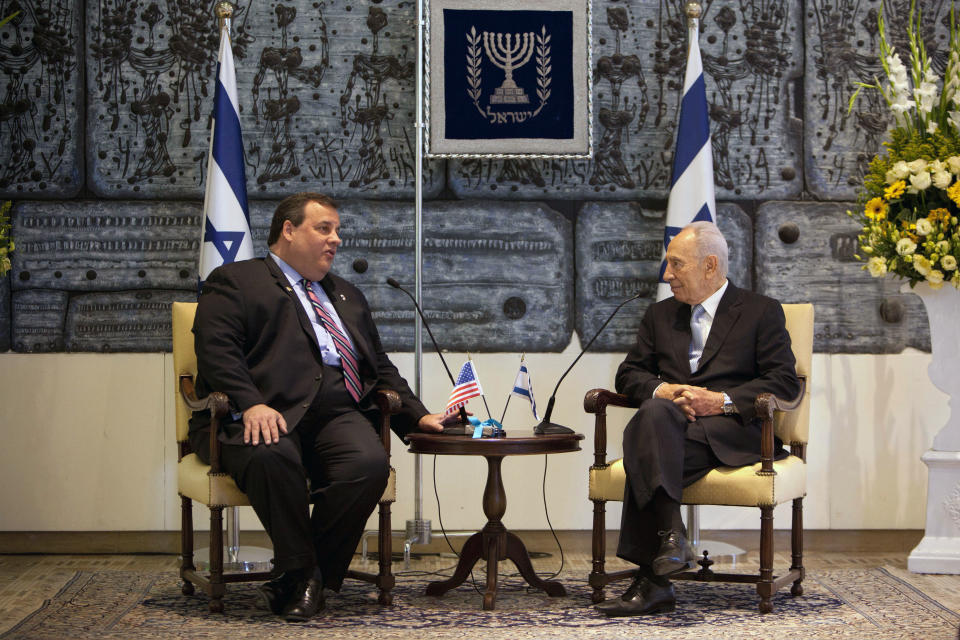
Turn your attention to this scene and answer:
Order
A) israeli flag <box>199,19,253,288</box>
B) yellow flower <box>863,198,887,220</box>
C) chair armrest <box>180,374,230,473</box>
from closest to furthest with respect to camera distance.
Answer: chair armrest <box>180,374,230,473</box> → yellow flower <box>863,198,887,220</box> → israeli flag <box>199,19,253,288</box>

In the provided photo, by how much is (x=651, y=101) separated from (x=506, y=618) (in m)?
2.37

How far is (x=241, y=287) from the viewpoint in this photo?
3592mm

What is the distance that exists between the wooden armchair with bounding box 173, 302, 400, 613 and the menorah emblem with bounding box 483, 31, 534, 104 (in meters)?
1.60

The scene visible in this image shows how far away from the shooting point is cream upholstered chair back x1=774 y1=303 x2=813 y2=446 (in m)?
3.76

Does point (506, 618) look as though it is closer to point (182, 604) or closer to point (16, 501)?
point (182, 604)

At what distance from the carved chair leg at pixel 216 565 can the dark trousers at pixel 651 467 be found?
125cm

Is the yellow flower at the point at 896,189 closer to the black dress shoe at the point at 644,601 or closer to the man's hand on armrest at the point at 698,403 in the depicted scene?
the man's hand on armrest at the point at 698,403

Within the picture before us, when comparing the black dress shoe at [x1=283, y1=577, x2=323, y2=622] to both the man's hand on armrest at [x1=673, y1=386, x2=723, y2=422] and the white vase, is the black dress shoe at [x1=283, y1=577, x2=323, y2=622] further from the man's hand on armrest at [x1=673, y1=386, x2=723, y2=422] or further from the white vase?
the white vase

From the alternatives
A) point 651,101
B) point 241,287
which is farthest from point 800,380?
point 241,287

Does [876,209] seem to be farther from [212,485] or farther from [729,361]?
[212,485]

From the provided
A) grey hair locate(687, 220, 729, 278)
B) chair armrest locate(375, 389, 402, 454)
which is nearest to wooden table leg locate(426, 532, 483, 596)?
chair armrest locate(375, 389, 402, 454)

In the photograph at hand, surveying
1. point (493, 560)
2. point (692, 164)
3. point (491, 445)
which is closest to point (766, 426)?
point (491, 445)

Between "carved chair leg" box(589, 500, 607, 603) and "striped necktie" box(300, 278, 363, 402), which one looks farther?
"striped necktie" box(300, 278, 363, 402)

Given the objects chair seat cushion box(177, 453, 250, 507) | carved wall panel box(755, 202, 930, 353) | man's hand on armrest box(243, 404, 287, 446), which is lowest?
chair seat cushion box(177, 453, 250, 507)
